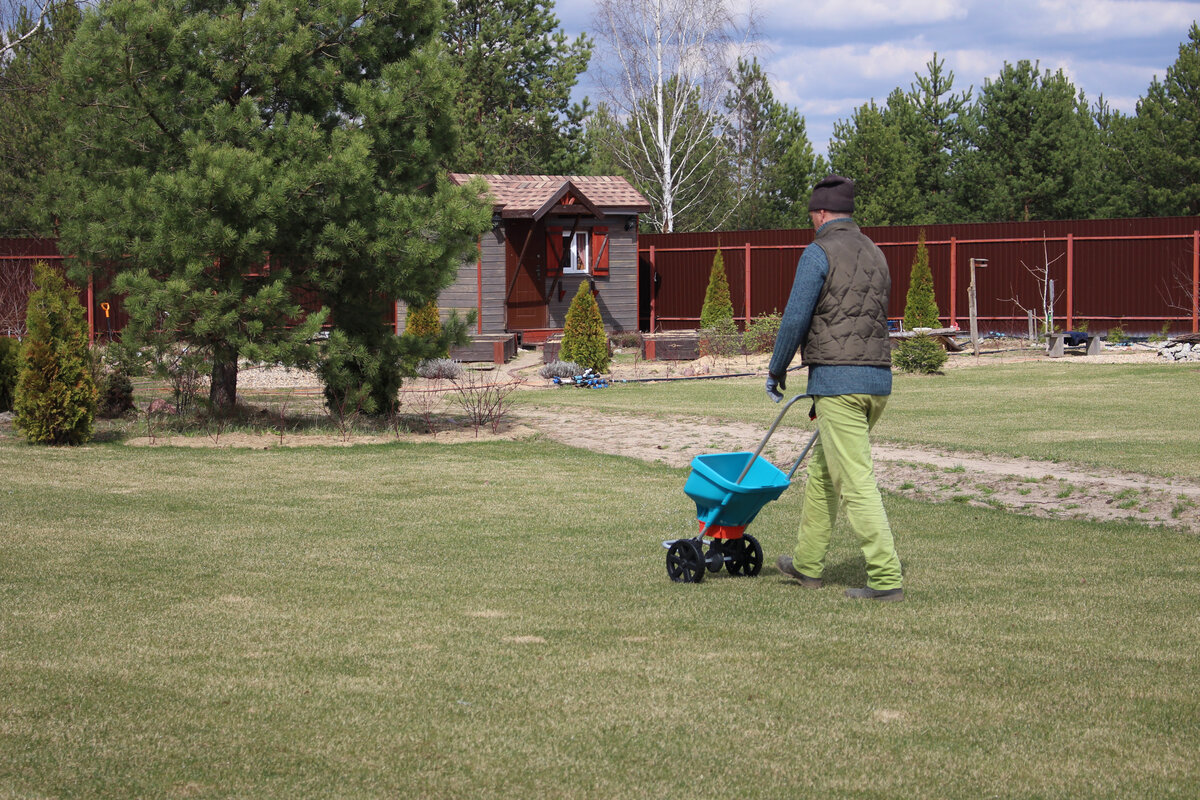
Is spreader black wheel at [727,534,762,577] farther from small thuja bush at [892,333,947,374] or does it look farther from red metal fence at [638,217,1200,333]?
red metal fence at [638,217,1200,333]

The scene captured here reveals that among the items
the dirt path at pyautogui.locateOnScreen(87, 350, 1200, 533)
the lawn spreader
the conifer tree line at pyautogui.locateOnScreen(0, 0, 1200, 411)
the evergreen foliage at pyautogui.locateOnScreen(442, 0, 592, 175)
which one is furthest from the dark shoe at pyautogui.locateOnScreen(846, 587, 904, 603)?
the evergreen foliage at pyautogui.locateOnScreen(442, 0, 592, 175)

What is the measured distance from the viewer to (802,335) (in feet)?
18.4

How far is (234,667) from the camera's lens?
449 centimetres

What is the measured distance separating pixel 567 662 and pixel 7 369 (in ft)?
39.3

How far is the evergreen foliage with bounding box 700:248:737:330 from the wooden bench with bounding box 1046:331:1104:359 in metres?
7.41

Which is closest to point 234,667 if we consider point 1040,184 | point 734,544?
point 734,544

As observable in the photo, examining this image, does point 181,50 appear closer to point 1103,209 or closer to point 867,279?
point 867,279

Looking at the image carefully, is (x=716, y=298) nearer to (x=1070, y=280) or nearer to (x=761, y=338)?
(x=761, y=338)

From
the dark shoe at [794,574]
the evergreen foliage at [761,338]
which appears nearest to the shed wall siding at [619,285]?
the evergreen foliage at [761,338]

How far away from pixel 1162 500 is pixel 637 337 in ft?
58.5

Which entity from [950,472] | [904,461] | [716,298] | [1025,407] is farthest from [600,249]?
[950,472]

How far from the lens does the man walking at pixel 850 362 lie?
554 cm

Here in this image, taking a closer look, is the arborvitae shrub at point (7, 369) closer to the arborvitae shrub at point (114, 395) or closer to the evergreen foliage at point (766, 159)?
the arborvitae shrub at point (114, 395)

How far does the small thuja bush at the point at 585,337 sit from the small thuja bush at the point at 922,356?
5373 millimetres
